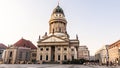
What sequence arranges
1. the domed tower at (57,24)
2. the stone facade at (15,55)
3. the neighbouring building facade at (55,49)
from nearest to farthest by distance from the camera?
the neighbouring building facade at (55,49) → the stone facade at (15,55) → the domed tower at (57,24)

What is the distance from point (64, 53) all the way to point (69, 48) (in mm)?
2959

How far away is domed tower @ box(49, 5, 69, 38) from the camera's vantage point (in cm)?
6606

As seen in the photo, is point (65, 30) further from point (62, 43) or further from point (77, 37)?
point (62, 43)

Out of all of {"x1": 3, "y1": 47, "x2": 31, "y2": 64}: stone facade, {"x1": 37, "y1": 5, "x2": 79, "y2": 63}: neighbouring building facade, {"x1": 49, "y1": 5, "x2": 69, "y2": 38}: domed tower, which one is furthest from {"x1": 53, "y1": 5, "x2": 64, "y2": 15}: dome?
{"x1": 3, "y1": 47, "x2": 31, "y2": 64}: stone facade

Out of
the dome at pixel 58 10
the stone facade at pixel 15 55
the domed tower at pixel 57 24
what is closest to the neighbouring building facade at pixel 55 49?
the domed tower at pixel 57 24

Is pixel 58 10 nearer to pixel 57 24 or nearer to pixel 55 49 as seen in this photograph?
pixel 57 24

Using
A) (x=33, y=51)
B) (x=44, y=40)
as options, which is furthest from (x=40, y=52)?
(x=33, y=51)

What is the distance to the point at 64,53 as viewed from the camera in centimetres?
5719

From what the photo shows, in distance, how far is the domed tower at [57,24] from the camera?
66.1m

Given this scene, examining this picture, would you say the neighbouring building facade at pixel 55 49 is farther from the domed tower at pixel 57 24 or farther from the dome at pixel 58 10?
the dome at pixel 58 10

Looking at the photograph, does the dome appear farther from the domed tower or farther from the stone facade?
the stone facade

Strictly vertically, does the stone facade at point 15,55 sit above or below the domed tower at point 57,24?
below

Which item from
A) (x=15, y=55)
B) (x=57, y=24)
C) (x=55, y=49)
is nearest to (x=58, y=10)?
(x=57, y=24)

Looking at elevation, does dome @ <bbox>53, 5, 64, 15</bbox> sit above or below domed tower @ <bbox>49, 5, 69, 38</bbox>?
above
